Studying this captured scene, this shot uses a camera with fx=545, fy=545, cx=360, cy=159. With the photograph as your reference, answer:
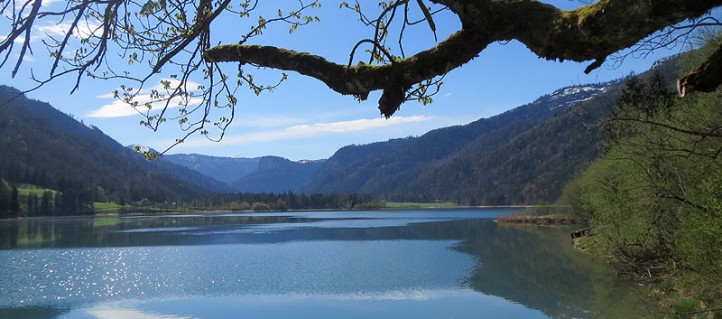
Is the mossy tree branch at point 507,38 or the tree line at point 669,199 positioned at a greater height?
the mossy tree branch at point 507,38

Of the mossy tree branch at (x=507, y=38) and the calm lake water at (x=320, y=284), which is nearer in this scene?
the mossy tree branch at (x=507, y=38)

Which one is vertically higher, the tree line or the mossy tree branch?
the mossy tree branch

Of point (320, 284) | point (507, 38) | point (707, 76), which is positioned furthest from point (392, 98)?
point (320, 284)

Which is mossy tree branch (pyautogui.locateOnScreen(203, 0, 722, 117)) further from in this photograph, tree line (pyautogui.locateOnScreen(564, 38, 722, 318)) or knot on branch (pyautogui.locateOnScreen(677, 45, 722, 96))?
tree line (pyautogui.locateOnScreen(564, 38, 722, 318))

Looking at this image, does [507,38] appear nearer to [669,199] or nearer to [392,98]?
[392,98]

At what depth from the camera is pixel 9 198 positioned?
117 m

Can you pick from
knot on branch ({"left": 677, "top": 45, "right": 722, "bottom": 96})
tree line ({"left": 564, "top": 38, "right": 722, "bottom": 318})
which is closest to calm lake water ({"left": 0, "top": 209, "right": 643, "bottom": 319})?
tree line ({"left": 564, "top": 38, "right": 722, "bottom": 318})

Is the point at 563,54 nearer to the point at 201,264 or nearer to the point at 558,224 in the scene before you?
the point at 201,264

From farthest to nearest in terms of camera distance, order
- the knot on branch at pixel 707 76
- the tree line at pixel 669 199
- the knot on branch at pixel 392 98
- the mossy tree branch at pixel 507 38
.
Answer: the tree line at pixel 669 199 → the knot on branch at pixel 392 98 → the knot on branch at pixel 707 76 → the mossy tree branch at pixel 507 38

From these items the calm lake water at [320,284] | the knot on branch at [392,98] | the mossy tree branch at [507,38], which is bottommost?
the calm lake water at [320,284]

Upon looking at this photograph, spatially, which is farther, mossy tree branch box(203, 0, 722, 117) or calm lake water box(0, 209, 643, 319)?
calm lake water box(0, 209, 643, 319)

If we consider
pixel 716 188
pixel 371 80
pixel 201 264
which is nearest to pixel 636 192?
pixel 716 188

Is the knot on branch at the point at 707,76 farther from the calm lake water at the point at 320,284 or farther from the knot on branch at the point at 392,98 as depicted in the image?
the calm lake water at the point at 320,284

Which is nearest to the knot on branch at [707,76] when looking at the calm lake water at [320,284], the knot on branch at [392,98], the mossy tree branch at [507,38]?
the mossy tree branch at [507,38]
